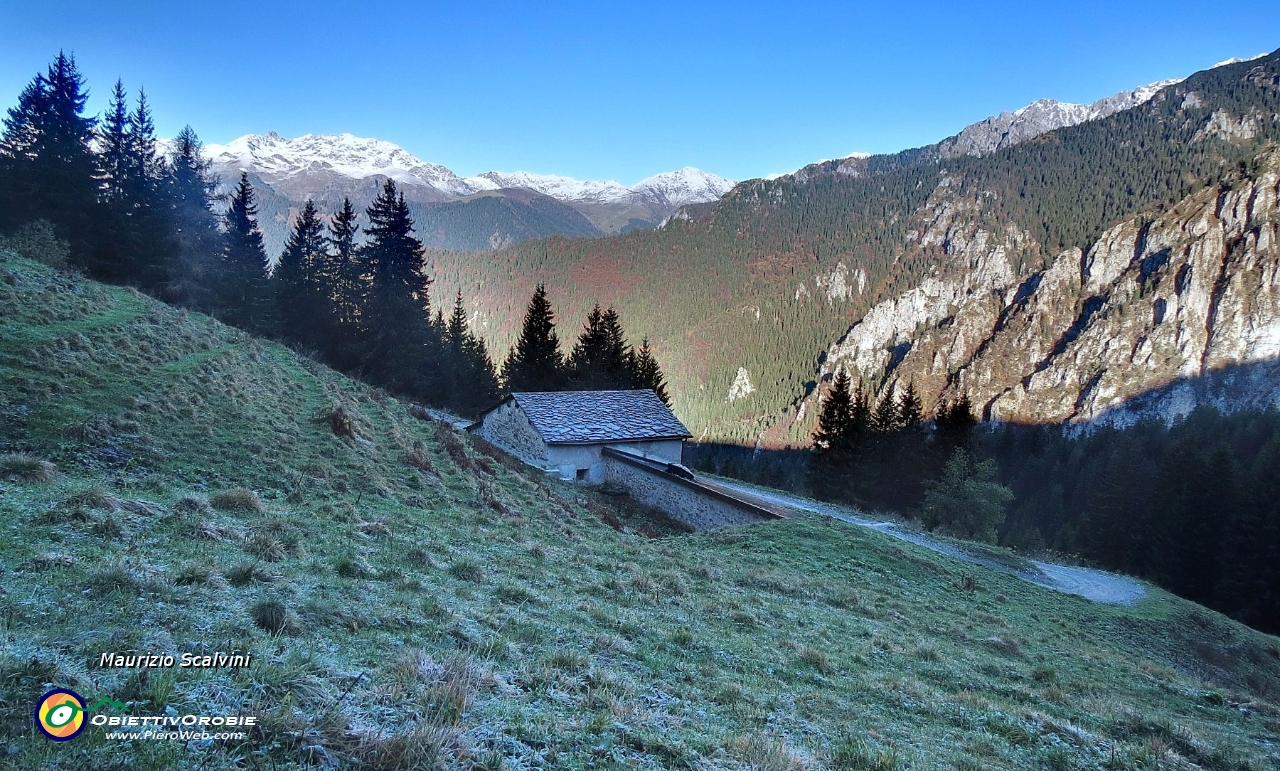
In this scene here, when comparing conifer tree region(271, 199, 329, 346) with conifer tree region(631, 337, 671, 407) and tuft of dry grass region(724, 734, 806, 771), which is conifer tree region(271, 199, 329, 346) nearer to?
conifer tree region(631, 337, 671, 407)

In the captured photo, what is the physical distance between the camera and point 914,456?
5300 cm

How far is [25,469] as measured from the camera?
725 centimetres

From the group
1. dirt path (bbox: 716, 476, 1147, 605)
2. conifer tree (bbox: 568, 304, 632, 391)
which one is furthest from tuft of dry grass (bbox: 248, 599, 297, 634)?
conifer tree (bbox: 568, 304, 632, 391)

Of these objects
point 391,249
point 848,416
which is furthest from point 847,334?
point 391,249

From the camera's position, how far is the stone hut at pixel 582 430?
28703 millimetres

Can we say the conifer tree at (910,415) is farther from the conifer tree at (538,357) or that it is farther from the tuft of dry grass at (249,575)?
the tuft of dry grass at (249,575)

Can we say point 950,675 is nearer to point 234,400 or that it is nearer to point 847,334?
point 234,400

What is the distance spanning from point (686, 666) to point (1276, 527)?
2403 inches

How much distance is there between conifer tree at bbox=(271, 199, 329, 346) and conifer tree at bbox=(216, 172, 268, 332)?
1.23 m

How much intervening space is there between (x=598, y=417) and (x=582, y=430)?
212cm

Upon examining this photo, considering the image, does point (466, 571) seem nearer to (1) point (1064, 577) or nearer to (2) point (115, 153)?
(1) point (1064, 577)

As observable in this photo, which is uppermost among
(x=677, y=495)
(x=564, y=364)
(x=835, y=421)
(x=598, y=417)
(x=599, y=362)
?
(x=599, y=362)

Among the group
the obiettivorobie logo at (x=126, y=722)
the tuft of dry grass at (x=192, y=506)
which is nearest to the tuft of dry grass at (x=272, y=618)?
the obiettivorobie logo at (x=126, y=722)
